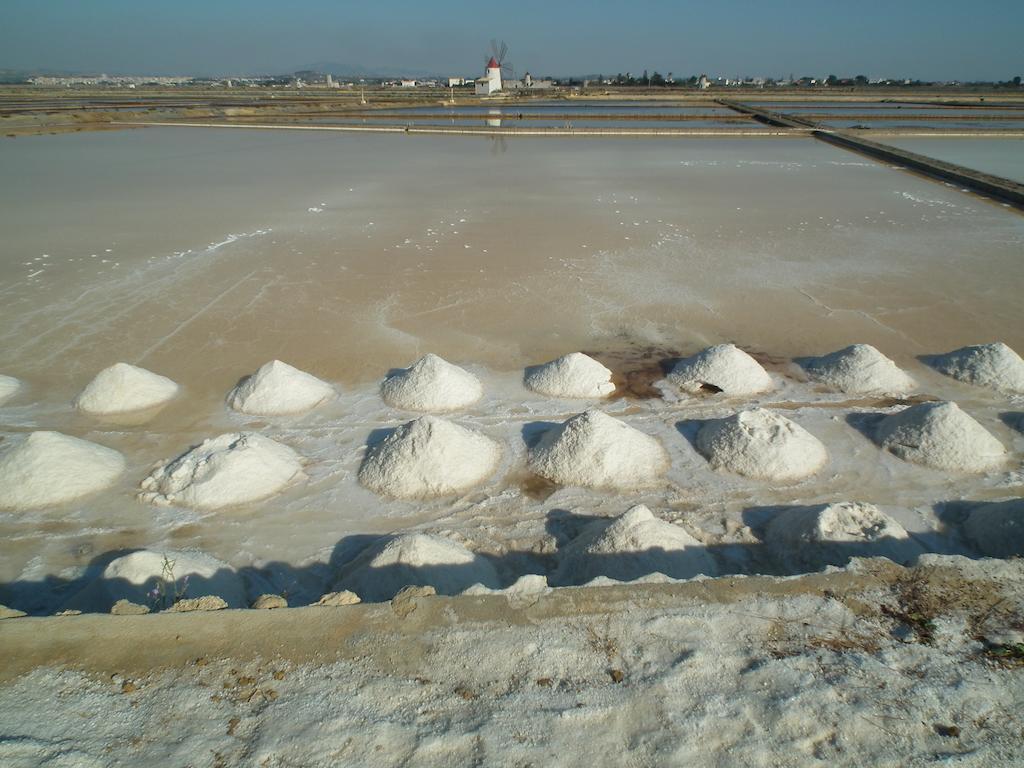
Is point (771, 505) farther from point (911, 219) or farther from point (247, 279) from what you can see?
point (911, 219)

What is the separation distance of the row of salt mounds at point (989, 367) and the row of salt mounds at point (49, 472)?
568 cm

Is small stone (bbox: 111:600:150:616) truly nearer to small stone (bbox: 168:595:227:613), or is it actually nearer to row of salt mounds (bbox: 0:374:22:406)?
small stone (bbox: 168:595:227:613)

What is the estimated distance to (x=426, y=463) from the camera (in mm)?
3467

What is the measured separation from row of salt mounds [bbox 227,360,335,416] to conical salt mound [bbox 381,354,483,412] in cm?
50

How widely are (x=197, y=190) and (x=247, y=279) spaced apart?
17.2 feet

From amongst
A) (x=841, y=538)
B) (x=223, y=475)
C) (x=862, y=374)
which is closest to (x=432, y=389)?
(x=223, y=475)

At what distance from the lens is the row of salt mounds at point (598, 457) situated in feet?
11.5

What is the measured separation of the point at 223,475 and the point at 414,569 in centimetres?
136

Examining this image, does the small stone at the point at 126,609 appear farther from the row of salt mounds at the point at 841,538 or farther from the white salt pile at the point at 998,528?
the white salt pile at the point at 998,528

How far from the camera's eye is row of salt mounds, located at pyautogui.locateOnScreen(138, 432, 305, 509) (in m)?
3.33

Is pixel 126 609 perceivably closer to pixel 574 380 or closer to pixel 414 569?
pixel 414 569

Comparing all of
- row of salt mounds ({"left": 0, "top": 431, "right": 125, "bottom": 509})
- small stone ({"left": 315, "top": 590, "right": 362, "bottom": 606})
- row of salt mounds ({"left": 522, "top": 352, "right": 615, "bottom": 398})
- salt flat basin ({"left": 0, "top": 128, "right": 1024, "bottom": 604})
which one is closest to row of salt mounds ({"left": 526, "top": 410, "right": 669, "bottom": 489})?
salt flat basin ({"left": 0, "top": 128, "right": 1024, "bottom": 604})

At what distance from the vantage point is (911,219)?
8.67 meters

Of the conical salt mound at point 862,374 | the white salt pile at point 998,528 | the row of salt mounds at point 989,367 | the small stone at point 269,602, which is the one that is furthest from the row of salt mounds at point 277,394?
the row of salt mounds at point 989,367
